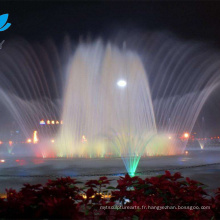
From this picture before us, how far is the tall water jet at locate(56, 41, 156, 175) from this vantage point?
2162cm

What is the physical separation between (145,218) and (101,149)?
1954cm

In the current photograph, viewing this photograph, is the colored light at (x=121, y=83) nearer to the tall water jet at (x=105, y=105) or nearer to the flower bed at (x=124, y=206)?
the tall water jet at (x=105, y=105)

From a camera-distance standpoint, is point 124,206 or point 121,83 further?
point 121,83

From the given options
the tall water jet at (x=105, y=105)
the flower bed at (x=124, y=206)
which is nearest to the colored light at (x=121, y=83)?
the tall water jet at (x=105, y=105)

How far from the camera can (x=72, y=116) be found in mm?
24031

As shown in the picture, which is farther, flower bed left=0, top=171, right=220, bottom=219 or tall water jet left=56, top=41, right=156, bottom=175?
tall water jet left=56, top=41, right=156, bottom=175

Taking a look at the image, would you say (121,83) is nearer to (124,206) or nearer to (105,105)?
(105,105)

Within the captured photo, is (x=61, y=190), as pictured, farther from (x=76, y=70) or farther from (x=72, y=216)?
(x=76, y=70)

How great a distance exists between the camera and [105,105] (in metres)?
22.8

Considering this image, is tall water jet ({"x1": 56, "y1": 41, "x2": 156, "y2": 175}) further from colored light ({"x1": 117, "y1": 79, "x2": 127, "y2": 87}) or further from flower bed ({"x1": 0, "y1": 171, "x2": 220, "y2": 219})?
flower bed ({"x1": 0, "y1": 171, "x2": 220, "y2": 219})

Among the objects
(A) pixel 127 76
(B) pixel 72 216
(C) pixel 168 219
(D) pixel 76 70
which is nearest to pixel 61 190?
(B) pixel 72 216

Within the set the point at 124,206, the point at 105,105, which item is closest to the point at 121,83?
the point at 105,105

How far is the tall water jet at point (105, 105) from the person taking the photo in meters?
21.6

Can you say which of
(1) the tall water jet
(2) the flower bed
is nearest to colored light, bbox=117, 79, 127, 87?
(1) the tall water jet
